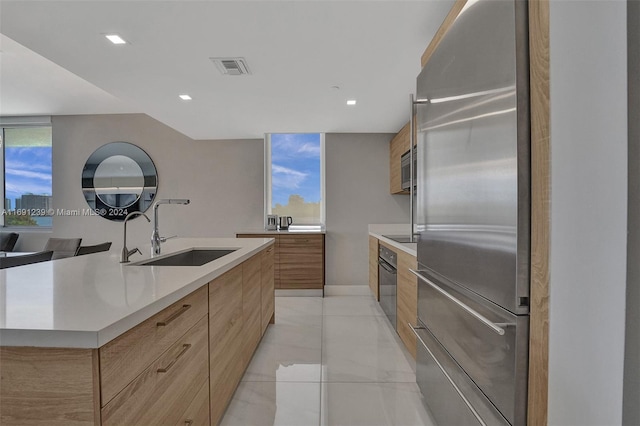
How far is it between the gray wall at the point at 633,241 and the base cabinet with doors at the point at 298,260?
3.94m

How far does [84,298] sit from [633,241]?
4.53 feet

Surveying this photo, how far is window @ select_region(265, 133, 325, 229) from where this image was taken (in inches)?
200

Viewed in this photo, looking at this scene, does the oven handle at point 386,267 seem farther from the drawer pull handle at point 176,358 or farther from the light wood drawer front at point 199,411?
the drawer pull handle at point 176,358

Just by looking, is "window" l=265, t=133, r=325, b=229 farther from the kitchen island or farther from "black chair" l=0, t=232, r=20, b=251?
"black chair" l=0, t=232, r=20, b=251

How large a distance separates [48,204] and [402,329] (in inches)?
235

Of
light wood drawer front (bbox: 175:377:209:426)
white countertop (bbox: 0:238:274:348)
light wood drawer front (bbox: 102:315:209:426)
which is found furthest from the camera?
light wood drawer front (bbox: 175:377:209:426)

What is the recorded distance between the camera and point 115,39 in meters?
2.10

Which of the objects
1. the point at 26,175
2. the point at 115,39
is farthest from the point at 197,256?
the point at 26,175

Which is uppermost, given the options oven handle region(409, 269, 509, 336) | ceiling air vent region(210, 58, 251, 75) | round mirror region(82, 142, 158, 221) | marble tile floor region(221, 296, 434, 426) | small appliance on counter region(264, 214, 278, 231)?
ceiling air vent region(210, 58, 251, 75)

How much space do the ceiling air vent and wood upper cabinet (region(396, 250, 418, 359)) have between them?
197cm

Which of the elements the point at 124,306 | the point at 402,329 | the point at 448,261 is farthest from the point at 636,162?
the point at 402,329

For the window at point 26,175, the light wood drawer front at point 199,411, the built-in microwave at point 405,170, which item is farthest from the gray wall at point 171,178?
the light wood drawer front at point 199,411

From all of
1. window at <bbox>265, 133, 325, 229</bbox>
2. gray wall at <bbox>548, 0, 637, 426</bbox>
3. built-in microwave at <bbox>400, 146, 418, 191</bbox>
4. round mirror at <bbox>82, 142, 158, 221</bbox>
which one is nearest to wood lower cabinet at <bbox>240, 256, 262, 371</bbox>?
gray wall at <bbox>548, 0, 637, 426</bbox>

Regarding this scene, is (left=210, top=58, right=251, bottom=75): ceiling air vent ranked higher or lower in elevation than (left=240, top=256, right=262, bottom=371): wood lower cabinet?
higher
